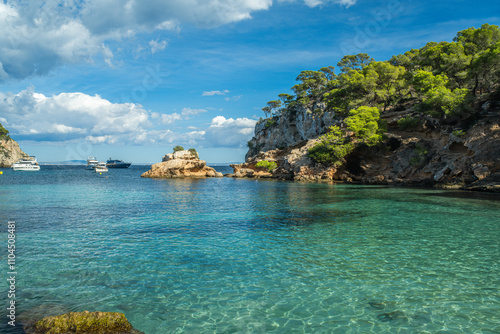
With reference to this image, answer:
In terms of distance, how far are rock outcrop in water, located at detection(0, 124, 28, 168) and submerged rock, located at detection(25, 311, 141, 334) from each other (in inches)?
7301

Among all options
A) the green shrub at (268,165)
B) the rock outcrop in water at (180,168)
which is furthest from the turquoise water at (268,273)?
the rock outcrop in water at (180,168)

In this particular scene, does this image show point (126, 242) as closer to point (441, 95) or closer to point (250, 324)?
point (250, 324)

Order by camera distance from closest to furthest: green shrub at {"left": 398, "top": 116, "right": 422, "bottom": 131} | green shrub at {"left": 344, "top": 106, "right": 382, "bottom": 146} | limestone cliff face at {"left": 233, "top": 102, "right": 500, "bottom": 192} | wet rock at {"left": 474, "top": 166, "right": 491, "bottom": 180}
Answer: wet rock at {"left": 474, "top": 166, "right": 491, "bottom": 180} < limestone cliff face at {"left": 233, "top": 102, "right": 500, "bottom": 192} < green shrub at {"left": 398, "top": 116, "right": 422, "bottom": 131} < green shrub at {"left": 344, "top": 106, "right": 382, "bottom": 146}

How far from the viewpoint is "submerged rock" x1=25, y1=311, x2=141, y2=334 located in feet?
23.0

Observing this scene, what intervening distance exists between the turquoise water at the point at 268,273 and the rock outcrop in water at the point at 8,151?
568ft

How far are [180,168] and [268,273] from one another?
83041 millimetres

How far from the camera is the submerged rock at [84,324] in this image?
701cm

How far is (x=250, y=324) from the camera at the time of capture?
786 centimetres

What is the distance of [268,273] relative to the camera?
37.8ft

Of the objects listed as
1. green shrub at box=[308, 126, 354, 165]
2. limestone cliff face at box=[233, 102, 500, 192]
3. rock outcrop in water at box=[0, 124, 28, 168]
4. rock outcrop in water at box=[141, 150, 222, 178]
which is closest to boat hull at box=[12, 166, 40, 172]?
rock outcrop in water at box=[0, 124, 28, 168]

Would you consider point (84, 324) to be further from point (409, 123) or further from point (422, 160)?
point (409, 123)

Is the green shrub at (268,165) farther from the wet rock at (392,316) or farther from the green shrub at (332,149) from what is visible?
the wet rock at (392,316)

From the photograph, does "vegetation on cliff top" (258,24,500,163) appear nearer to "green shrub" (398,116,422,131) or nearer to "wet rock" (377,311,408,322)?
"green shrub" (398,116,422,131)

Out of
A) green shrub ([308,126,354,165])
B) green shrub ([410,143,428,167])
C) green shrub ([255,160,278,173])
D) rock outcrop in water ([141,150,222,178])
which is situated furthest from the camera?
rock outcrop in water ([141,150,222,178])
